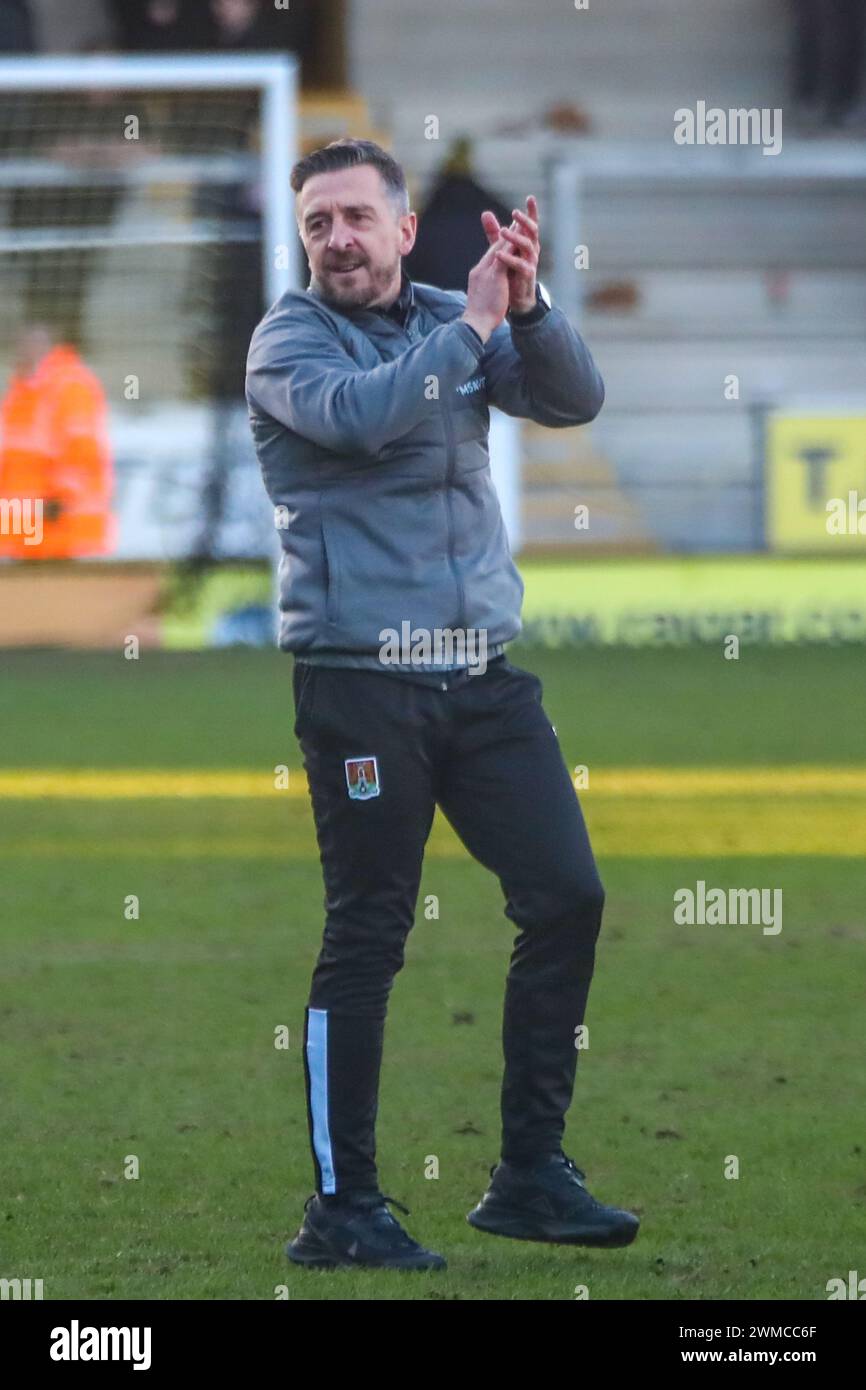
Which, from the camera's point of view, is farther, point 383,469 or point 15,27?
point 15,27

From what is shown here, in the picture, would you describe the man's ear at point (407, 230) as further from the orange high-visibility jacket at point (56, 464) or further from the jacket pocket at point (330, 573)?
the orange high-visibility jacket at point (56, 464)

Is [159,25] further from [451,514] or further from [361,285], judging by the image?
[451,514]

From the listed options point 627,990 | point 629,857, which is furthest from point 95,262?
point 627,990

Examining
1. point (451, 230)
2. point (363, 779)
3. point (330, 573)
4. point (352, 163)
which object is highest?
point (451, 230)

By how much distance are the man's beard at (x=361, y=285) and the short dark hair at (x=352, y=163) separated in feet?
0.38

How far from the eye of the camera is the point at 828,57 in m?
22.1

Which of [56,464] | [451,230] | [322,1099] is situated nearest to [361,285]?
[322,1099]

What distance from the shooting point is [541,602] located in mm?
16391

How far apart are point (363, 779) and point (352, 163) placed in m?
1.03

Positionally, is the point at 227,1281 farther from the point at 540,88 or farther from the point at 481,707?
the point at 540,88

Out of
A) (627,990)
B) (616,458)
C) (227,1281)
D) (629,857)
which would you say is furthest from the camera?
(616,458)

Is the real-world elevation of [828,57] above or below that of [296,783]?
above

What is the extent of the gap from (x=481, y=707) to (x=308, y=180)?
0.94 metres

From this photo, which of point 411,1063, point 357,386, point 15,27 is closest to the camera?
point 357,386
